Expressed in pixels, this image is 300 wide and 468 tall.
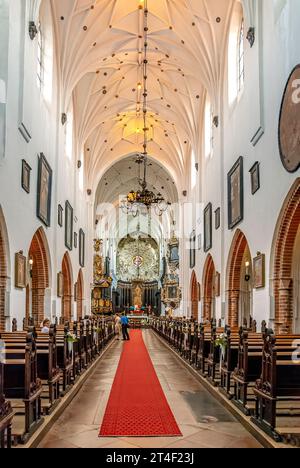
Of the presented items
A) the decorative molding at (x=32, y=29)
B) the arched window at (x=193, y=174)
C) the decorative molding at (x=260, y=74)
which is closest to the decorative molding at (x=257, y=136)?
the decorative molding at (x=260, y=74)

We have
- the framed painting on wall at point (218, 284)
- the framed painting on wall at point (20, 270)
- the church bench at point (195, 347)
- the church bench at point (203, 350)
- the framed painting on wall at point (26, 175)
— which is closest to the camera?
the church bench at point (203, 350)

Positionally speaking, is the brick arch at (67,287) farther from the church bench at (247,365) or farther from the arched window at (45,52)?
the church bench at (247,365)

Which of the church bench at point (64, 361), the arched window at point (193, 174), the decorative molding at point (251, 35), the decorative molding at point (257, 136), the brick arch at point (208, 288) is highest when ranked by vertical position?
the decorative molding at point (251, 35)

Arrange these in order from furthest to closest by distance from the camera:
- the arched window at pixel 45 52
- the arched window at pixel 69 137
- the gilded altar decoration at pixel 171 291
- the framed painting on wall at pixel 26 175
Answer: the gilded altar decoration at pixel 171 291, the arched window at pixel 69 137, the arched window at pixel 45 52, the framed painting on wall at pixel 26 175

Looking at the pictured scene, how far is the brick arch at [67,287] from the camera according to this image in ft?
86.2

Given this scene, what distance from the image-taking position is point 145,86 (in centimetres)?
2981

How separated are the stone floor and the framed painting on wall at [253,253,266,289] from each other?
146 inches

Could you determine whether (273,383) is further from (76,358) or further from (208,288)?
(208,288)

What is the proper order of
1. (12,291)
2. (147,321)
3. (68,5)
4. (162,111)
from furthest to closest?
(147,321), (162,111), (68,5), (12,291)

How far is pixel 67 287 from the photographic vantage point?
2712 centimetres

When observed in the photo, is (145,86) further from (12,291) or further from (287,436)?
(287,436)

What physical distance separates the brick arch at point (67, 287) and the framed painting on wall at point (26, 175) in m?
9.51
